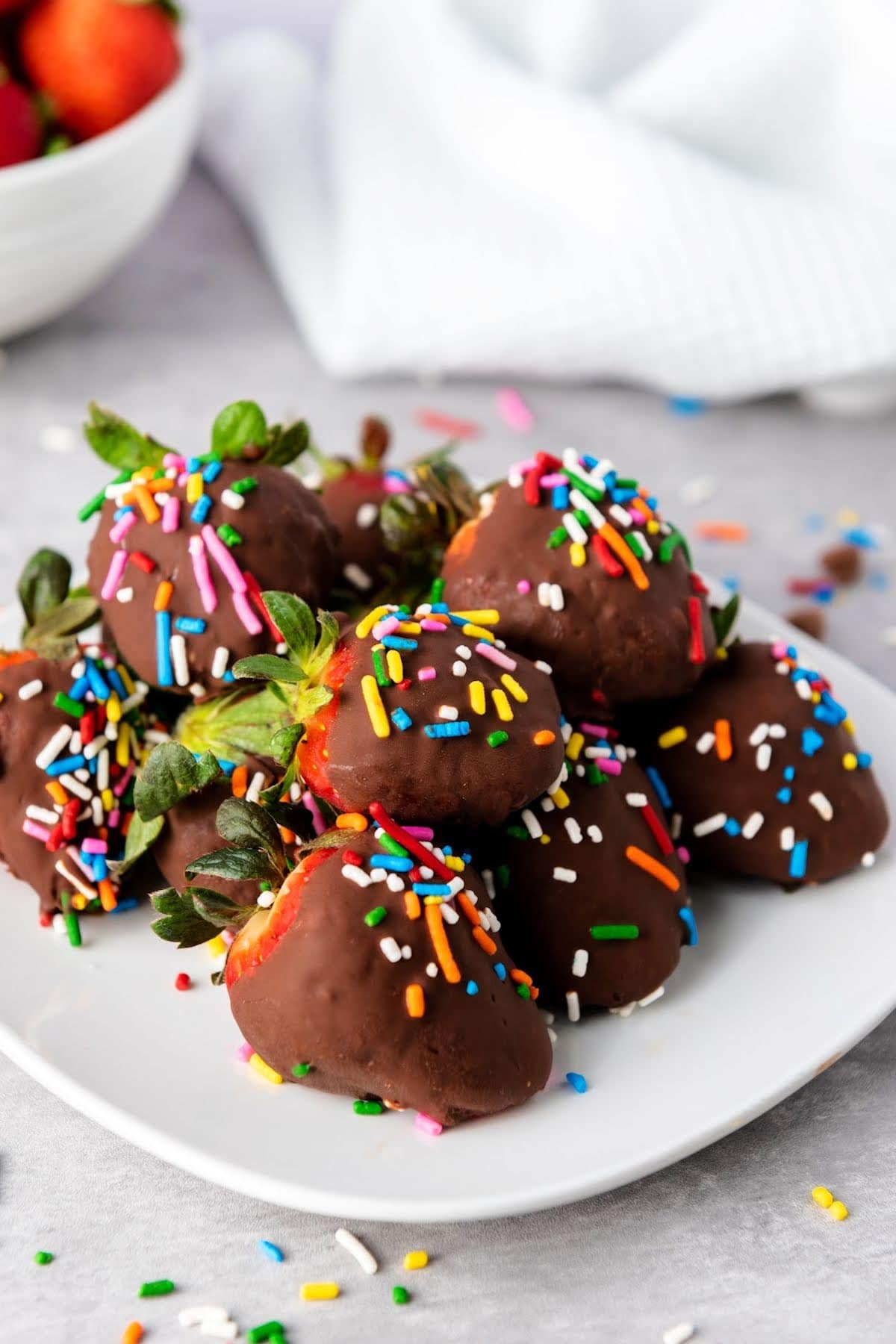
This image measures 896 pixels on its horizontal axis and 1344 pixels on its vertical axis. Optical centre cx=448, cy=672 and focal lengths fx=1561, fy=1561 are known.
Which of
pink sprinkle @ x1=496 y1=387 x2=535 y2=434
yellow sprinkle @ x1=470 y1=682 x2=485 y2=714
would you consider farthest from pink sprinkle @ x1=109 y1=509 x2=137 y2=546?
pink sprinkle @ x1=496 y1=387 x2=535 y2=434

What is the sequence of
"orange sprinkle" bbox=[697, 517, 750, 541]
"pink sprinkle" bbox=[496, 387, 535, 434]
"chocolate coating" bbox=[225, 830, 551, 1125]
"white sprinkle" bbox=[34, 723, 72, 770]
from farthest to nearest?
"pink sprinkle" bbox=[496, 387, 535, 434]
"orange sprinkle" bbox=[697, 517, 750, 541]
"white sprinkle" bbox=[34, 723, 72, 770]
"chocolate coating" bbox=[225, 830, 551, 1125]

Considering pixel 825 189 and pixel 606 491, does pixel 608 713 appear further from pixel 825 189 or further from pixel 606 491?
pixel 825 189

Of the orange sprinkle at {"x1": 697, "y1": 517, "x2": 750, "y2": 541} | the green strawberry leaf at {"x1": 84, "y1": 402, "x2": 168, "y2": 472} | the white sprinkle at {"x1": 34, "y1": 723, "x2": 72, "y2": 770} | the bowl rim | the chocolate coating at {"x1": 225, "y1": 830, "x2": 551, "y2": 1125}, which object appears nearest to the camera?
the chocolate coating at {"x1": 225, "y1": 830, "x2": 551, "y2": 1125}

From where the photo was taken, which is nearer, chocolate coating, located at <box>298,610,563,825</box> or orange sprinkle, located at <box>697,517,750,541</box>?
chocolate coating, located at <box>298,610,563,825</box>

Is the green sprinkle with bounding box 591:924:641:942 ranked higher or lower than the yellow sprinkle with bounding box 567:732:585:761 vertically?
lower

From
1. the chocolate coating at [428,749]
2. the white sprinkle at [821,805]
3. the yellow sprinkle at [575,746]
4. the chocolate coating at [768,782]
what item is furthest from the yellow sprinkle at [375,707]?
the white sprinkle at [821,805]

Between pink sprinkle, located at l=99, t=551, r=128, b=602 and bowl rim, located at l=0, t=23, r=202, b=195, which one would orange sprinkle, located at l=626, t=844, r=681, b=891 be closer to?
pink sprinkle, located at l=99, t=551, r=128, b=602

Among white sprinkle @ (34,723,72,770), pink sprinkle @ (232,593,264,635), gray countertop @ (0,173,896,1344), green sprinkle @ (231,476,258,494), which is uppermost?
green sprinkle @ (231,476,258,494)
